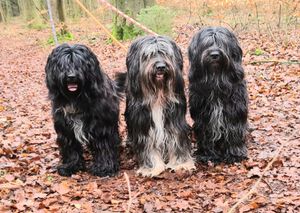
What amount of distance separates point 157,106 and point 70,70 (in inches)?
37.3

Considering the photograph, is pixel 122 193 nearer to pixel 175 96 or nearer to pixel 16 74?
pixel 175 96

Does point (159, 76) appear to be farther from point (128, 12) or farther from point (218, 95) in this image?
point (128, 12)

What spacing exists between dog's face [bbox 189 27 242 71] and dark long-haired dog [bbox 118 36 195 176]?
204 millimetres

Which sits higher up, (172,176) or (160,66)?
(160,66)

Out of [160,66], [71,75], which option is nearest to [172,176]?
[160,66]

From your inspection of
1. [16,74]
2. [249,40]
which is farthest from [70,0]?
[249,40]

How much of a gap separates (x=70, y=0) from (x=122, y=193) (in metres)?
25.5

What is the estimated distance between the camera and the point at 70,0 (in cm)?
2814

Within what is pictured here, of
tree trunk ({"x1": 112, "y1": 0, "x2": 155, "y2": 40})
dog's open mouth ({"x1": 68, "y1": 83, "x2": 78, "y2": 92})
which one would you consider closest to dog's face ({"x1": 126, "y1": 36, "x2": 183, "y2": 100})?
dog's open mouth ({"x1": 68, "y1": 83, "x2": 78, "y2": 92})

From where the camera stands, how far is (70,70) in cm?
420

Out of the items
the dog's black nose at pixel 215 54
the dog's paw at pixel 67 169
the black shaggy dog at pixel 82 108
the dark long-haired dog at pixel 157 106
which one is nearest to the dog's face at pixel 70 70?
the black shaggy dog at pixel 82 108

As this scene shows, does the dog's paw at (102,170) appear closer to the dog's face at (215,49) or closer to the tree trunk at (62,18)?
the dog's face at (215,49)

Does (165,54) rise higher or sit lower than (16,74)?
higher

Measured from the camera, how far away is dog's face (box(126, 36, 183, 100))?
4.18m
